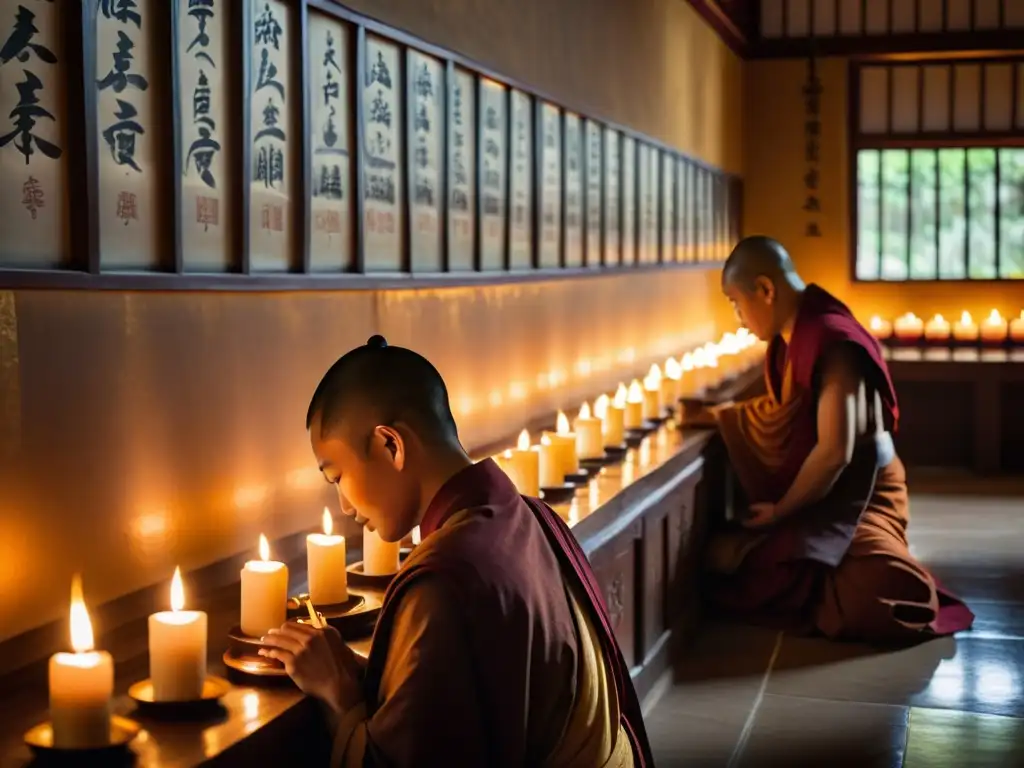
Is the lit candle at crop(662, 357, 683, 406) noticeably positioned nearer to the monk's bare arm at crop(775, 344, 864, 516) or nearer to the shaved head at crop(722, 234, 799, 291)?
the shaved head at crop(722, 234, 799, 291)

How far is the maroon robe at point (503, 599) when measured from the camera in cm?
203

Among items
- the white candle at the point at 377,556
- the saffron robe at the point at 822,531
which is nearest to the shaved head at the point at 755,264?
the saffron robe at the point at 822,531

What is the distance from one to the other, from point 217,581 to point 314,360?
0.70 meters

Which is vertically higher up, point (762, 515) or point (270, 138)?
point (270, 138)

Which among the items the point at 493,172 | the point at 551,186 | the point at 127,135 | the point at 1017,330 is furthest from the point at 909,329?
the point at 127,135

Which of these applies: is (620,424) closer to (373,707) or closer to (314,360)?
(314,360)

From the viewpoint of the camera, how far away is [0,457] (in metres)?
2.34

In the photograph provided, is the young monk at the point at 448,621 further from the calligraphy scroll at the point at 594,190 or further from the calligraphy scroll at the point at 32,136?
the calligraphy scroll at the point at 594,190

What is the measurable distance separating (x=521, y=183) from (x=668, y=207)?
287cm

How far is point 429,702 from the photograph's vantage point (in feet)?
6.49

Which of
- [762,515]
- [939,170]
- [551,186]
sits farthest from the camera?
[939,170]

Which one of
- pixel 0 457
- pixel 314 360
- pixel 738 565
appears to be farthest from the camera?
pixel 738 565

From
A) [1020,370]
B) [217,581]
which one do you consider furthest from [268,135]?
[1020,370]

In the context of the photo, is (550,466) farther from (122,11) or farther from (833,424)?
(122,11)
